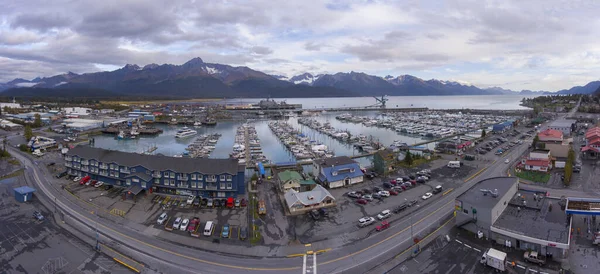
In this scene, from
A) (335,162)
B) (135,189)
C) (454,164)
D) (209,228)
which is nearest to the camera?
(209,228)

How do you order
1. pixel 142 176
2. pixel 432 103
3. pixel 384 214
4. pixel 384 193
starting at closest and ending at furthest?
pixel 384 214, pixel 384 193, pixel 142 176, pixel 432 103

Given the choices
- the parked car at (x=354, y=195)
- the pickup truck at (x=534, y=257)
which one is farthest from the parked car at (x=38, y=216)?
the pickup truck at (x=534, y=257)

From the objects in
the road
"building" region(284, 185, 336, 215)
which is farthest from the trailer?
"building" region(284, 185, 336, 215)

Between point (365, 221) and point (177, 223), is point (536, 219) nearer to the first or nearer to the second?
point (365, 221)

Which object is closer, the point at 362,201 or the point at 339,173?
the point at 362,201

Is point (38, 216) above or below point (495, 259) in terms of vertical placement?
below

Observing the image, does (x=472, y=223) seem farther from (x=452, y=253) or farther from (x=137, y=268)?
(x=137, y=268)

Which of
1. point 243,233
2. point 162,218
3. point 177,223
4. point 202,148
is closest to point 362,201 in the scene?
point 243,233
